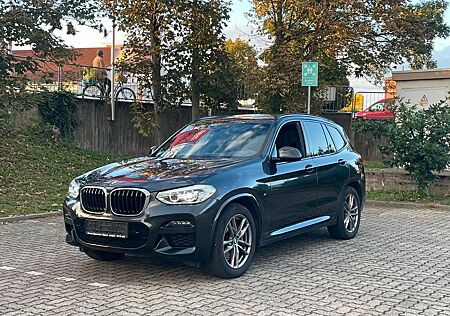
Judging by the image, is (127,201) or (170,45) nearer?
(127,201)

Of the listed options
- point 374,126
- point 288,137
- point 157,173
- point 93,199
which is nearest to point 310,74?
point 374,126

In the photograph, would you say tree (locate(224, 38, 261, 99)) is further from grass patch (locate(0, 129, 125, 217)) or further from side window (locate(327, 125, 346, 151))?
side window (locate(327, 125, 346, 151))

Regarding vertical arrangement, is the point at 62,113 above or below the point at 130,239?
above

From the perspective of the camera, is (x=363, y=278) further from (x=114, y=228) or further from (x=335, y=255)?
(x=114, y=228)

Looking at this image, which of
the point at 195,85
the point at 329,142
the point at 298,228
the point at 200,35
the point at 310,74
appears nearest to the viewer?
the point at 298,228

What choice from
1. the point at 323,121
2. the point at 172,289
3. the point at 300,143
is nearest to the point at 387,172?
the point at 323,121

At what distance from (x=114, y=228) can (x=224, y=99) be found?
13973 millimetres

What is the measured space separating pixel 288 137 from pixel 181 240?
98.2 inches

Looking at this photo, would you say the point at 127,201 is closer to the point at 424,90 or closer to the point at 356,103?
the point at 424,90

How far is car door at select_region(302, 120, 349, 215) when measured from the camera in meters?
8.34

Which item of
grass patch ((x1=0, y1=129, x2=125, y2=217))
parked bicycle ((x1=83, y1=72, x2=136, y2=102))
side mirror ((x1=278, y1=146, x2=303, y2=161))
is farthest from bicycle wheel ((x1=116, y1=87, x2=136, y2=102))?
side mirror ((x1=278, y1=146, x2=303, y2=161))

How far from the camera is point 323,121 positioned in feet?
29.9

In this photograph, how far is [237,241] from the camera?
6.69 m

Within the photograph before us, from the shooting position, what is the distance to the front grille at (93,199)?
6.48 metres
